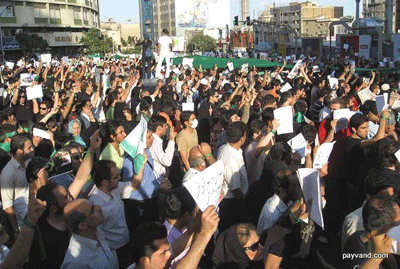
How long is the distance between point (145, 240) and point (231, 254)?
838mm

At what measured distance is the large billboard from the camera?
150 meters

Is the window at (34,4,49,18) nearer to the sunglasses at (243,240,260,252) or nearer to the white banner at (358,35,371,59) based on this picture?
the white banner at (358,35,371,59)

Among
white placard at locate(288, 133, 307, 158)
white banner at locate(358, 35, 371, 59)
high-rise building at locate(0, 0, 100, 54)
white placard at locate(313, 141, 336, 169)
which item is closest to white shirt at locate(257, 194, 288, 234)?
white placard at locate(313, 141, 336, 169)

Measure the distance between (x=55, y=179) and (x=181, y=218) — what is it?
5.08ft

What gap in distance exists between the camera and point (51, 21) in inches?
2761

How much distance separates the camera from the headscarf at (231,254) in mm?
3408

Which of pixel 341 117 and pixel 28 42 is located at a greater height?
pixel 28 42

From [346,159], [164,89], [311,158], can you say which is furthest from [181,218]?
[164,89]

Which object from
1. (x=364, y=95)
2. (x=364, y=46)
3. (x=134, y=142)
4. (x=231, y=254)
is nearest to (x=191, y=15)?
(x=364, y=46)

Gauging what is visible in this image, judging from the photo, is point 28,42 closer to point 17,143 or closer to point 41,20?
point 41,20

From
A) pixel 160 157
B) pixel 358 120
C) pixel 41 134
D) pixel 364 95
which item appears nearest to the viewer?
pixel 358 120

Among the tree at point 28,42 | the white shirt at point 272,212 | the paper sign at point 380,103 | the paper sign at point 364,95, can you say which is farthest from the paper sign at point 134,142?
the tree at point 28,42

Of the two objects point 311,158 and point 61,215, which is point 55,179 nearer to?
point 61,215

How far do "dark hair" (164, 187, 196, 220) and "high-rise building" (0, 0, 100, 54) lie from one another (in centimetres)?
5916
